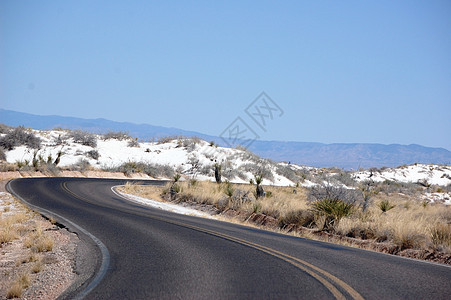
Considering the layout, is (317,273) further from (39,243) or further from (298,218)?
(298,218)

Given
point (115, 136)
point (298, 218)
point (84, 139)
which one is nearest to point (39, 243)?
point (298, 218)

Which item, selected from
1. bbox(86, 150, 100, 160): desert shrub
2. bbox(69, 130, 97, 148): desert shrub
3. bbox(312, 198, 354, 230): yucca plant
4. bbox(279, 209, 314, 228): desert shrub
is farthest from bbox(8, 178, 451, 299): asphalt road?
bbox(69, 130, 97, 148): desert shrub

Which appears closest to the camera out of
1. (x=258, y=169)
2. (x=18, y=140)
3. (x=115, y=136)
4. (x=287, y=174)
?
(x=18, y=140)

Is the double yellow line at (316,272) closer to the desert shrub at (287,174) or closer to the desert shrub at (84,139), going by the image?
the desert shrub at (287,174)

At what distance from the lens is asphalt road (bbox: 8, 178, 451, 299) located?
6.03m

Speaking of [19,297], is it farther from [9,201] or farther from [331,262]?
[9,201]

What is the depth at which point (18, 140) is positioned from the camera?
53469 millimetres

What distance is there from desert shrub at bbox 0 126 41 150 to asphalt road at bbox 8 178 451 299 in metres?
46.0

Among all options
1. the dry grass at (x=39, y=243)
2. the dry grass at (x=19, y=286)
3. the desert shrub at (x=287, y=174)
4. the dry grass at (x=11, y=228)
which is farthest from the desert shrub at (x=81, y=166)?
the dry grass at (x=19, y=286)

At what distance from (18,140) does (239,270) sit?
5334 cm

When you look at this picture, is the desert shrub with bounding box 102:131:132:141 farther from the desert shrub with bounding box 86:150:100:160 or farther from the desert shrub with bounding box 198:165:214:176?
the desert shrub with bounding box 198:165:214:176

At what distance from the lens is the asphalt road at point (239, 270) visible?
603cm

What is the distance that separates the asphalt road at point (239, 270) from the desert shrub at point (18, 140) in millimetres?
45964

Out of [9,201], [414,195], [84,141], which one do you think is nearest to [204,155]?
[84,141]
